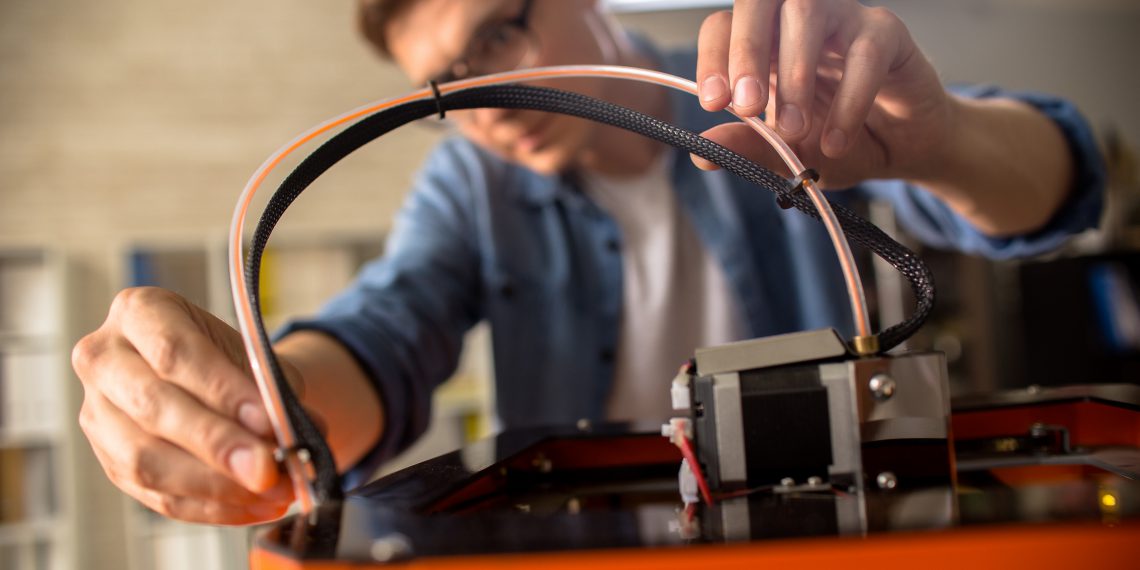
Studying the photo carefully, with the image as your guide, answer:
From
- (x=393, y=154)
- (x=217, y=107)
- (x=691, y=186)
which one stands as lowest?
(x=691, y=186)

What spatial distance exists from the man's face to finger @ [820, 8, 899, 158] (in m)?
0.46

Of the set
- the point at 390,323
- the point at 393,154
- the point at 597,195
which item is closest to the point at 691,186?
the point at 597,195

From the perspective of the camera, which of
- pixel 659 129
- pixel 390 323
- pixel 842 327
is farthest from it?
pixel 842 327

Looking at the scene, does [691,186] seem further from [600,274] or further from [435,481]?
[435,481]

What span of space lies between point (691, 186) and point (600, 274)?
0.61 ft

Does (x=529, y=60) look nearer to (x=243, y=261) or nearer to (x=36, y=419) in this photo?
(x=243, y=261)

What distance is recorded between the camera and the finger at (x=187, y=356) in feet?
1.23

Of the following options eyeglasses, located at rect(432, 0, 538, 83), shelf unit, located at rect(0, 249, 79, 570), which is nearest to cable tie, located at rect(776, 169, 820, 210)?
eyeglasses, located at rect(432, 0, 538, 83)

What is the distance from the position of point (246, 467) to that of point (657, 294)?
2.74ft

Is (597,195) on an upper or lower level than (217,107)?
lower

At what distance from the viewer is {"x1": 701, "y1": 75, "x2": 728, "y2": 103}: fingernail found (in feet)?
1.41

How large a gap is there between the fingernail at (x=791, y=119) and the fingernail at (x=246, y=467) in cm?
32

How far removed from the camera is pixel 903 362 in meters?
0.36

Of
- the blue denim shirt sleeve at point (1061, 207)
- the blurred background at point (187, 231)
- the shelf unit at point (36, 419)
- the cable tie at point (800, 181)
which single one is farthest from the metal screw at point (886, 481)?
the shelf unit at point (36, 419)
